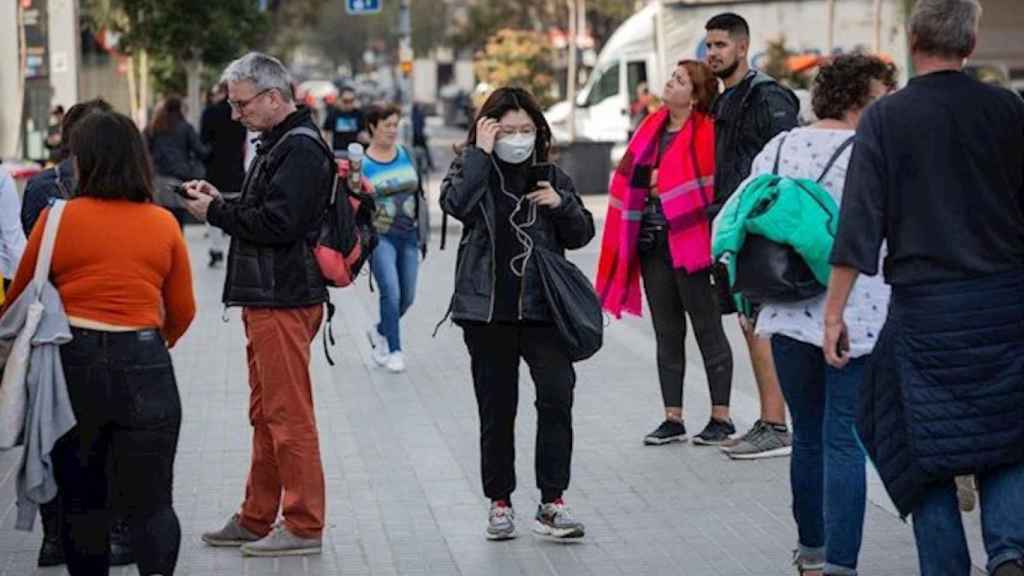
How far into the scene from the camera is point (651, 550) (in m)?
7.58

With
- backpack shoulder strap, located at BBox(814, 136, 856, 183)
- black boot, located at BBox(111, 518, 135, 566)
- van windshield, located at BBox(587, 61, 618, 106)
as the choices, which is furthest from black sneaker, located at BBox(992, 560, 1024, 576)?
van windshield, located at BBox(587, 61, 618, 106)

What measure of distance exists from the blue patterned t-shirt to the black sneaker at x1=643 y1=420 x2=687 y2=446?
3.11m

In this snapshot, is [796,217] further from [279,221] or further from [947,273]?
[279,221]

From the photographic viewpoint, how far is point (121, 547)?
289 inches

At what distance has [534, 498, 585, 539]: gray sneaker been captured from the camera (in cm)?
765

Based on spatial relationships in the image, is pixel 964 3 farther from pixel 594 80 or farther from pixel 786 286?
pixel 594 80

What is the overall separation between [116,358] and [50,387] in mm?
210

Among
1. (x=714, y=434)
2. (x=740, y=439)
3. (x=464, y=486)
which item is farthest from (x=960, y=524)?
(x=714, y=434)

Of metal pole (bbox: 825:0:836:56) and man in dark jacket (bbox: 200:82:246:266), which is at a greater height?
metal pole (bbox: 825:0:836:56)

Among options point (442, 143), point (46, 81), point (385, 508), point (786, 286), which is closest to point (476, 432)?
point (385, 508)

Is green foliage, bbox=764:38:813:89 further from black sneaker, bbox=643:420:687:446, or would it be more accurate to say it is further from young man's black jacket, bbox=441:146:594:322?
young man's black jacket, bbox=441:146:594:322

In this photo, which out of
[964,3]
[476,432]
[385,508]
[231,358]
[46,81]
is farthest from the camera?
[46,81]

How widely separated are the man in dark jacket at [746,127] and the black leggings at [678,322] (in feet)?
0.82

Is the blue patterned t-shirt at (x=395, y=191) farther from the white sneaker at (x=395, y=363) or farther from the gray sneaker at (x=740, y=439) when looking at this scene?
the gray sneaker at (x=740, y=439)
